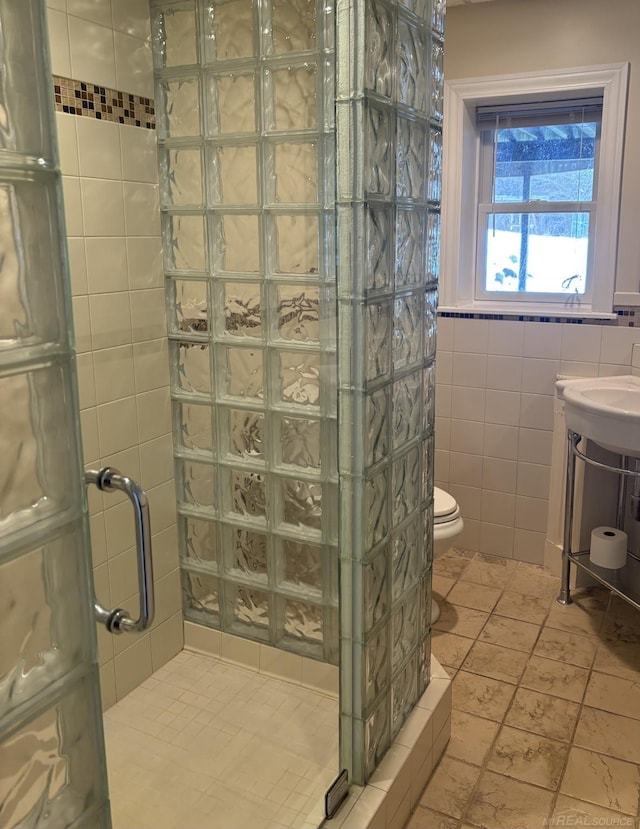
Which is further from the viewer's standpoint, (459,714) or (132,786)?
(459,714)

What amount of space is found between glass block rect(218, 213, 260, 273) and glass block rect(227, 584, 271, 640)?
39.7 inches

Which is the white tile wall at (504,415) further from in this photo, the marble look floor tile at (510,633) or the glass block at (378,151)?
the glass block at (378,151)

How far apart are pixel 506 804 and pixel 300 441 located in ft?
3.72

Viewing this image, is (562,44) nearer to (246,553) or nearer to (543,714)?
(246,553)

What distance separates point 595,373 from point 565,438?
30 centimetres

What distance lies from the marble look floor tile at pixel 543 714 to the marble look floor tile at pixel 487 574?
0.77 m

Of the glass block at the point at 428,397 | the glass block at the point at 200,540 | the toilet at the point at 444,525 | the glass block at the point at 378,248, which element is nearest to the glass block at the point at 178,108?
the glass block at the point at 378,248

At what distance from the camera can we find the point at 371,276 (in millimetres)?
1631

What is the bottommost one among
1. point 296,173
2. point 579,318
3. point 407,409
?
point 407,409

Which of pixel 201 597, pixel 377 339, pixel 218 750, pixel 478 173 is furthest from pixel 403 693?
pixel 478 173

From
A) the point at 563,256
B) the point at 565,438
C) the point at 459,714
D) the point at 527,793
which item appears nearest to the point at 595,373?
the point at 565,438

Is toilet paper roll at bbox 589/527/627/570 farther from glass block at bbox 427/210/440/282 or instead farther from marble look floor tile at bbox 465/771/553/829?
glass block at bbox 427/210/440/282

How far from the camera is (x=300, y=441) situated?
7.23ft

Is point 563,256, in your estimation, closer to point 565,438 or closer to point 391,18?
point 565,438
